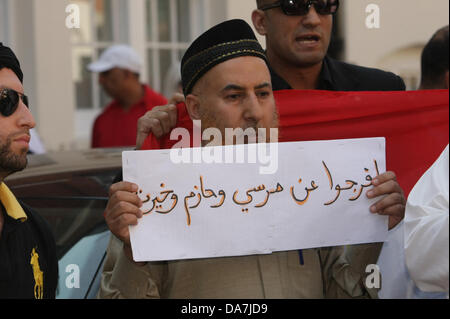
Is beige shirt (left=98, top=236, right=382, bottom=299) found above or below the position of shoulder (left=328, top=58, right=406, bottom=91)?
below

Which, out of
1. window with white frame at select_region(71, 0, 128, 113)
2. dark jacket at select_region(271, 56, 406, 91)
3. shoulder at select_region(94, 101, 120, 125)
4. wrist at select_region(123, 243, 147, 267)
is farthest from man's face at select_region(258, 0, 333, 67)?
window with white frame at select_region(71, 0, 128, 113)

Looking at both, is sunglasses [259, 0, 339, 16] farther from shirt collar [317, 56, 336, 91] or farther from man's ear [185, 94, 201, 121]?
man's ear [185, 94, 201, 121]

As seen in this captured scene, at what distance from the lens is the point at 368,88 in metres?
2.73

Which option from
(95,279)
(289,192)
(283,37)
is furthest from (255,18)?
(95,279)

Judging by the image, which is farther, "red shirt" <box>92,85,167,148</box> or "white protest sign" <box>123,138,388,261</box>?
"red shirt" <box>92,85,167,148</box>

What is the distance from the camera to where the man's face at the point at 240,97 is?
219 centimetres

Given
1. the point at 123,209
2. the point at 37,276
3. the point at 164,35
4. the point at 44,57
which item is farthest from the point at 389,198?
the point at 164,35

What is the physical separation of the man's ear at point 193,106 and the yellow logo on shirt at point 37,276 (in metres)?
0.71

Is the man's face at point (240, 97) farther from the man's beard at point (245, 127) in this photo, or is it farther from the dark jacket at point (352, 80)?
the dark jacket at point (352, 80)

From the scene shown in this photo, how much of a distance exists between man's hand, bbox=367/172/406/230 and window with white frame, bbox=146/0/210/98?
5.81 meters

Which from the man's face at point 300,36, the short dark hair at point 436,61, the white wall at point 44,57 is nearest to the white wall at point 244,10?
the man's face at point 300,36

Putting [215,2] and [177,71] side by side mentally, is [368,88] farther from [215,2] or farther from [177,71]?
[177,71]

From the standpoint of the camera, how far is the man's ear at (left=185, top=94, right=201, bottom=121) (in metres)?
2.36

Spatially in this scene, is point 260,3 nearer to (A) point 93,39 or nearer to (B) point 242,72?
(B) point 242,72
